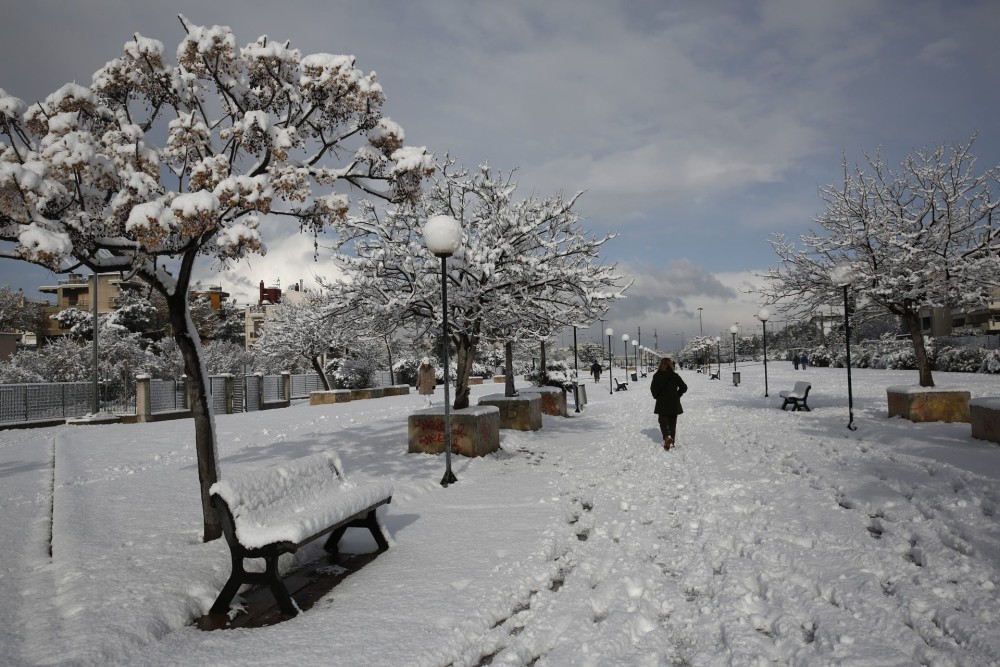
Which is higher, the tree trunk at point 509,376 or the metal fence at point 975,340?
the metal fence at point 975,340

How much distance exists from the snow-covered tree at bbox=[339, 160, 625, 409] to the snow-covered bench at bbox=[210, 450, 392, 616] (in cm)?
649

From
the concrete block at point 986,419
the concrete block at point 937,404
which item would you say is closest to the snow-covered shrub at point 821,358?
the concrete block at point 937,404

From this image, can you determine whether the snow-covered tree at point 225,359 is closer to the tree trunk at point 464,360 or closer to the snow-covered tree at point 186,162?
the tree trunk at point 464,360

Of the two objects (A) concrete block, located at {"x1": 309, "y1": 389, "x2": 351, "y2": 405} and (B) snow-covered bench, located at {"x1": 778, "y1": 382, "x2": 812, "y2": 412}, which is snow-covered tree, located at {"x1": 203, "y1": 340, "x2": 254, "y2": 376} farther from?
(B) snow-covered bench, located at {"x1": 778, "y1": 382, "x2": 812, "y2": 412}

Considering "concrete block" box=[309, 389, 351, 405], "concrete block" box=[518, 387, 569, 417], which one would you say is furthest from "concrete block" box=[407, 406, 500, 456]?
"concrete block" box=[309, 389, 351, 405]

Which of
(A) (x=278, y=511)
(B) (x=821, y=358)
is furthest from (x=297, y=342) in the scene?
(B) (x=821, y=358)

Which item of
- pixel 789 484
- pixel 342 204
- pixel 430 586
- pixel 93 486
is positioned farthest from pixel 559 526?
pixel 93 486

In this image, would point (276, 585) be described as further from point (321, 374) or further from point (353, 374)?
point (321, 374)

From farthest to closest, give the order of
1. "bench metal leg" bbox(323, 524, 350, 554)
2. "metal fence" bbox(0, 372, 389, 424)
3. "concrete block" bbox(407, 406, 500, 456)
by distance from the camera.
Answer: "metal fence" bbox(0, 372, 389, 424) < "concrete block" bbox(407, 406, 500, 456) < "bench metal leg" bbox(323, 524, 350, 554)

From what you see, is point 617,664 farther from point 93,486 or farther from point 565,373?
point 565,373

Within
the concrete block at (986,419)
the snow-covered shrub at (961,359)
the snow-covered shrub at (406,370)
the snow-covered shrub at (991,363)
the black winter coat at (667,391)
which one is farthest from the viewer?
the snow-covered shrub at (406,370)

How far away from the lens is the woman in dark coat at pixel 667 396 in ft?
37.3

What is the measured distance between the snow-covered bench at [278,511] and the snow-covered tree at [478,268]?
649 centimetres

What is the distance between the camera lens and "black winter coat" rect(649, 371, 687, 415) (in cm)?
1137
